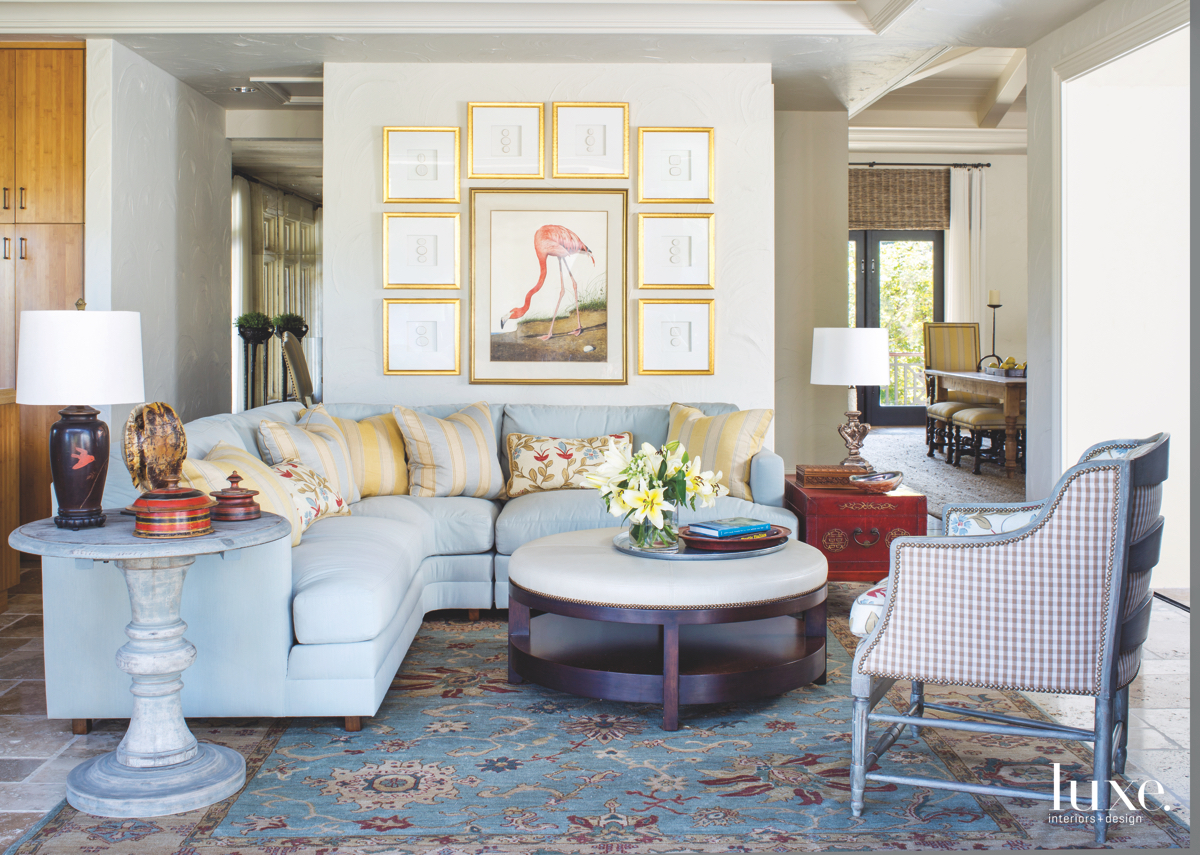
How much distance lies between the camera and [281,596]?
2662mm

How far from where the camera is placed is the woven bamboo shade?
1052cm

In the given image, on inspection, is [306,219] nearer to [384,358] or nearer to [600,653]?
[384,358]

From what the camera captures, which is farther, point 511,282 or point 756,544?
point 511,282

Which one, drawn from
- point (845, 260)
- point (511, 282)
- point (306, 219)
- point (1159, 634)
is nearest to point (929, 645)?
point (1159, 634)

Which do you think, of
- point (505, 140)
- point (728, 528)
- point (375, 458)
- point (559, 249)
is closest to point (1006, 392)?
point (559, 249)

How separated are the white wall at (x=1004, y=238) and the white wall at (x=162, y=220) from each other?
279 inches

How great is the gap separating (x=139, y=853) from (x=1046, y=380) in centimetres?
418

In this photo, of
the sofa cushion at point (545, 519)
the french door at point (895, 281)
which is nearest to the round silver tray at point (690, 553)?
the sofa cushion at point (545, 519)

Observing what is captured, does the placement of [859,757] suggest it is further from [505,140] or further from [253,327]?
[253,327]

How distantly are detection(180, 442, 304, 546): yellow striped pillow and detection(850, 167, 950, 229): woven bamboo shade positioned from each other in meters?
8.68

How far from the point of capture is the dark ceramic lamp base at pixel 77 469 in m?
2.38

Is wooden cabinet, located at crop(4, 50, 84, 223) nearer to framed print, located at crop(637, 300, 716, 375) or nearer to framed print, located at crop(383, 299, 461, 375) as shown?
framed print, located at crop(383, 299, 461, 375)

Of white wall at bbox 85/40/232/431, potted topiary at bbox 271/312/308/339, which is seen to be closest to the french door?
potted topiary at bbox 271/312/308/339

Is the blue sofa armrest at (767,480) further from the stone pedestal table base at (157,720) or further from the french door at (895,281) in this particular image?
the french door at (895,281)
